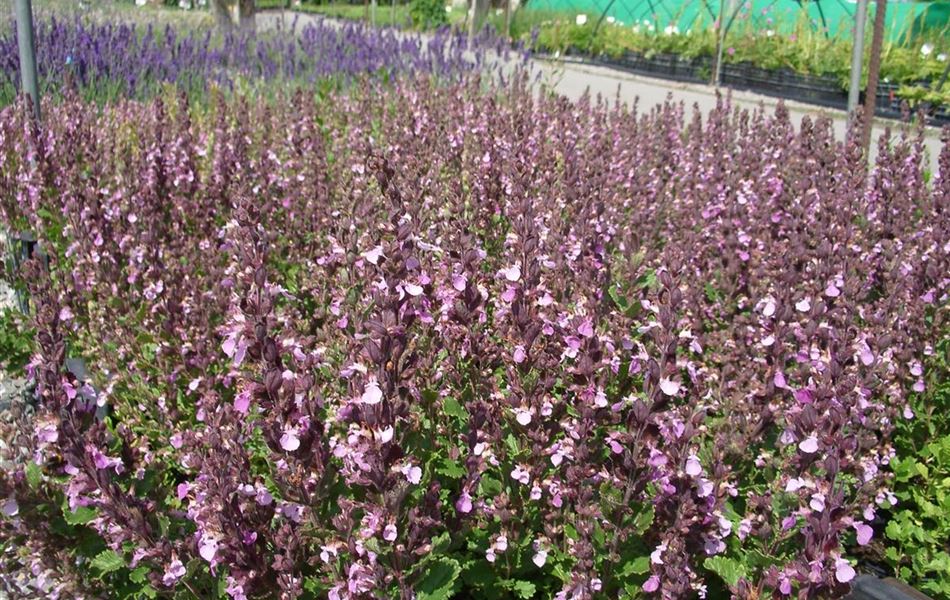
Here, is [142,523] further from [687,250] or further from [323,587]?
[687,250]

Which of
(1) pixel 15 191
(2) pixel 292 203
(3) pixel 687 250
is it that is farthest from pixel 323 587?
(1) pixel 15 191

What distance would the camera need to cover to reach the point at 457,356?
2525 mm

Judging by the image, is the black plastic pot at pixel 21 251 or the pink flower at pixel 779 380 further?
the black plastic pot at pixel 21 251


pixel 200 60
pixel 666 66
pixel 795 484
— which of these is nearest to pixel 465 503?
pixel 795 484

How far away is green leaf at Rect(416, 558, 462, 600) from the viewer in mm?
2037

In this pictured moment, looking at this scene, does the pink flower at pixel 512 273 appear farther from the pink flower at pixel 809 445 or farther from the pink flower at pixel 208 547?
the pink flower at pixel 208 547

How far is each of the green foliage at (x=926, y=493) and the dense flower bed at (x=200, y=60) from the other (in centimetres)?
668

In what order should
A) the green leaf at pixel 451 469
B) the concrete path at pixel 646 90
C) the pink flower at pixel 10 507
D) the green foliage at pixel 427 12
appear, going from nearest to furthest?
1. the pink flower at pixel 10 507
2. the green leaf at pixel 451 469
3. the concrete path at pixel 646 90
4. the green foliage at pixel 427 12

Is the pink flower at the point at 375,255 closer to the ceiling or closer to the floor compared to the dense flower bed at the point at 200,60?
closer to the floor

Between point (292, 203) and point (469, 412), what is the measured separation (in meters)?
2.46

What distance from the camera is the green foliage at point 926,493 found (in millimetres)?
2865

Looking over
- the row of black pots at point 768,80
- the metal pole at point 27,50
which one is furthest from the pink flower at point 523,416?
the row of black pots at point 768,80

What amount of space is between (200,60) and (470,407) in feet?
27.4

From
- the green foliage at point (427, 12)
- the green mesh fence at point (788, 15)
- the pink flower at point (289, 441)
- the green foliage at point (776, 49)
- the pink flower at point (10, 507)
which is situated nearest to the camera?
the pink flower at point (289, 441)
